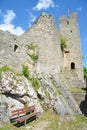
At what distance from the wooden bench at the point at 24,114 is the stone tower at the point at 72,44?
9675mm

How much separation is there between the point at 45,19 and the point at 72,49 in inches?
236

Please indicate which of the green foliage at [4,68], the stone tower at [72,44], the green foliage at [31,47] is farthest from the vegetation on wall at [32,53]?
the stone tower at [72,44]

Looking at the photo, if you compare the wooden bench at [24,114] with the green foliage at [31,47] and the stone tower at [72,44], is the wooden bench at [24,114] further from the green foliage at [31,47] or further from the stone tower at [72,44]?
the stone tower at [72,44]

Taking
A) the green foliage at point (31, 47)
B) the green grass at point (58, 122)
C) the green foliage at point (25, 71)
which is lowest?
the green grass at point (58, 122)

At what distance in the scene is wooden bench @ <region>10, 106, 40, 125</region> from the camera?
9593 mm

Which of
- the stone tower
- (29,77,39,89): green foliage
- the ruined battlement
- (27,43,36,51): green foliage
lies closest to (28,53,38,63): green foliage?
the ruined battlement

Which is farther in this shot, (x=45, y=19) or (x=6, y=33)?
(x=45, y=19)

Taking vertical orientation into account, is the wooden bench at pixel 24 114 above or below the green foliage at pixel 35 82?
below

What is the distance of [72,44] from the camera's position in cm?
2217

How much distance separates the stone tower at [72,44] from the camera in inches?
833

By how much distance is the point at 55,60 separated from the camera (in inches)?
667

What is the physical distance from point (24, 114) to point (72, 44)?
13.7 meters

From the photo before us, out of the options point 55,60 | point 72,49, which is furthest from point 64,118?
point 72,49

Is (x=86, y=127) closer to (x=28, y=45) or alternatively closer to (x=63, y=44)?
(x=28, y=45)
